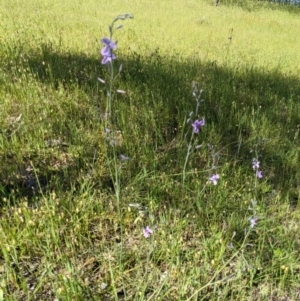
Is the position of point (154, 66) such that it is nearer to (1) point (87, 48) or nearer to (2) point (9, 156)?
(1) point (87, 48)

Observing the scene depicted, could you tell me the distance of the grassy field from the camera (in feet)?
5.75

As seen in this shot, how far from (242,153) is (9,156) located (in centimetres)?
187

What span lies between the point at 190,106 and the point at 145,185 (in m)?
1.37

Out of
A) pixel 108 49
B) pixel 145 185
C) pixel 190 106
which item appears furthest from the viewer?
pixel 190 106

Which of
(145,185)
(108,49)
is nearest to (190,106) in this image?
(145,185)

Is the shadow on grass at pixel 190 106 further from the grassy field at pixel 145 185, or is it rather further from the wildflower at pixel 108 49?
the wildflower at pixel 108 49

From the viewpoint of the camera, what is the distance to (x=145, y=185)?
2.34 m

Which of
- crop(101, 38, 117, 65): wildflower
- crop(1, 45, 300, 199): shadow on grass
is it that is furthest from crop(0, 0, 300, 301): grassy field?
crop(101, 38, 117, 65): wildflower

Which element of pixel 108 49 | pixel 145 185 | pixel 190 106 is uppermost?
pixel 108 49

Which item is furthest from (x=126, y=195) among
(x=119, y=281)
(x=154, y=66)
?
(x=154, y=66)

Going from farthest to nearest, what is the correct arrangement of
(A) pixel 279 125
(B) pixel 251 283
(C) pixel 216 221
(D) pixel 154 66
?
1. (D) pixel 154 66
2. (A) pixel 279 125
3. (C) pixel 216 221
4. (B) pixel 251 283

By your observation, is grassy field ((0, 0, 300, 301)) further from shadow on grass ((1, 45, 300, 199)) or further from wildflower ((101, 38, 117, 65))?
wildflower ((101, 38, 117, 65))

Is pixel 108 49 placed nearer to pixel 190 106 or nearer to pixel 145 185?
pixel 145 185

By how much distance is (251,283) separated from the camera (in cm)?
175
